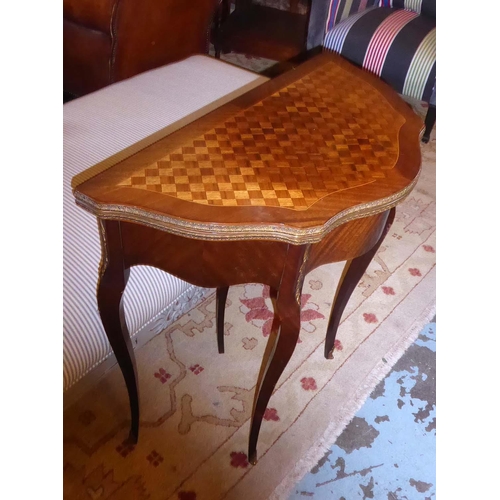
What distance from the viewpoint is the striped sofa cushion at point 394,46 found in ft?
6.48

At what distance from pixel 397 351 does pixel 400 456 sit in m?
0.31

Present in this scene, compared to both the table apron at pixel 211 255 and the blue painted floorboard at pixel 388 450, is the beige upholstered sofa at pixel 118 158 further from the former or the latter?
the blue painted floorboard at pixel 388 450

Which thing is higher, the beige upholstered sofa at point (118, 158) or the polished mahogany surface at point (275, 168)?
the polished mahogany surface at point (275, 168)

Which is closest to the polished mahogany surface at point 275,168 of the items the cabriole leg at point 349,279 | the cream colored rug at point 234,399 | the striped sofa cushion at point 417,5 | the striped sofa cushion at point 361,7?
the cabriole leg at point 349,279

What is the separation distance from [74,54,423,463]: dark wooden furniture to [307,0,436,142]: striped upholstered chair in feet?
3.49

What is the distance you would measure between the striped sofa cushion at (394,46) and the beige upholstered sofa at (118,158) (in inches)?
25.0

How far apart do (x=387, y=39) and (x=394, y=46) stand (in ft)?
0.14

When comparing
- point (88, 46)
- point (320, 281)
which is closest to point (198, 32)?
point (88, 46)

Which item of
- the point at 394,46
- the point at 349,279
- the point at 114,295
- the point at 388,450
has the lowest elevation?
the point at 388,450

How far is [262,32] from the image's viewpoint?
8.13ft

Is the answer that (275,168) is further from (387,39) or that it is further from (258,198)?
(387,39)

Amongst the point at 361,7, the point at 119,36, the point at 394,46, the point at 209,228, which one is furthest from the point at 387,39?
the point at 209,228

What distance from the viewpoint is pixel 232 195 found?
2.59 feet
